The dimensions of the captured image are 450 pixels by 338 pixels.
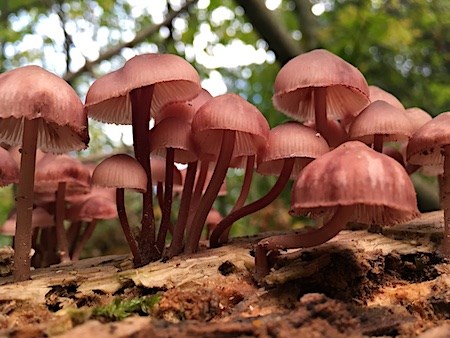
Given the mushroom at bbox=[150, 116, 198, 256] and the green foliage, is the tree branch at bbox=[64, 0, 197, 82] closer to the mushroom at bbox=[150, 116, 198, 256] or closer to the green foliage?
the mushroom at bbox=[150, 116, 198, 256]

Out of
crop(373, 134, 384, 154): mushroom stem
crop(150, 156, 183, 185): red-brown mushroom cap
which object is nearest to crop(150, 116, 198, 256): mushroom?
crop(150, 156, 183, 185): red-brown mushroom cap

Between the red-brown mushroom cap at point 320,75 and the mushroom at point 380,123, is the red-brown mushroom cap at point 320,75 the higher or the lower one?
the higher one

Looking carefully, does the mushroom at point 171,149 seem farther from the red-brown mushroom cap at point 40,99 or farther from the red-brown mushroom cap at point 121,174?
the red-brown mushroom cap at point 40,99

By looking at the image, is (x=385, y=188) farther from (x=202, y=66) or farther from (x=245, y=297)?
(x=202, y=66)

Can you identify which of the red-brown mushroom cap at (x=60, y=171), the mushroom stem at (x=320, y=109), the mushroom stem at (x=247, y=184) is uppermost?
the mushroom stem at (x=320, y=109)

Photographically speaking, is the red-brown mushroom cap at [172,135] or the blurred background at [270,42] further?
the blurred background at [270,42]

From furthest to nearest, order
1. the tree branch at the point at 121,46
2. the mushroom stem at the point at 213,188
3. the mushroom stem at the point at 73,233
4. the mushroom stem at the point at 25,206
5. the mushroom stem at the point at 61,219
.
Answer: the tree branch at the point at 121,46 → the mushroom stem at the point at 73,233 → the mushroom stem at the point at 61,219 → the mushroom stem at the point at 213,188 → the mushroom stem at the point at 25,206

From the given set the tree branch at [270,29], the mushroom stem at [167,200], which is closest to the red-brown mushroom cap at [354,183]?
the mushroom stem at [167,200]
